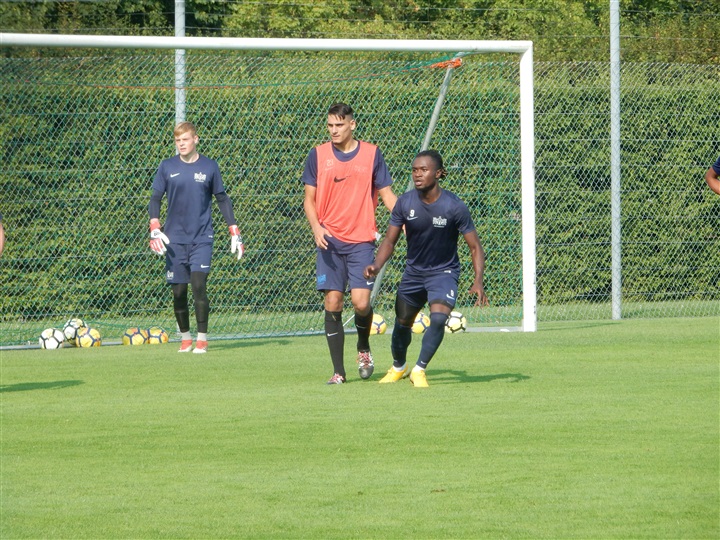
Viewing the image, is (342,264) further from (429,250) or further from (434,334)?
(434,334)

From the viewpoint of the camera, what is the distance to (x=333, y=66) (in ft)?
53.2

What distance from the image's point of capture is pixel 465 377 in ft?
34.7

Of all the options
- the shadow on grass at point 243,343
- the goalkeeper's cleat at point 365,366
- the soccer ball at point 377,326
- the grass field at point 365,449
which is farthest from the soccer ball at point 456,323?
the goalkeeper's cleat at point 365,366

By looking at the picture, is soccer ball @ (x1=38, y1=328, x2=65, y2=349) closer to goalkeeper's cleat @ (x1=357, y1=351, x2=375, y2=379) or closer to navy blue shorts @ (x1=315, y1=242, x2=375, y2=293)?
navy blue shorts @ (x1=315, y1=242, x2=375, y2=293)

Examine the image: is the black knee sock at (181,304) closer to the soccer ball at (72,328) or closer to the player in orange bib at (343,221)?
the soccer ball at (72,328)

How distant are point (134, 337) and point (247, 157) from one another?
107 inches

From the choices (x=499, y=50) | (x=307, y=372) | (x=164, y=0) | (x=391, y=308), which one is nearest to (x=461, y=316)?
(x=391, y=308)

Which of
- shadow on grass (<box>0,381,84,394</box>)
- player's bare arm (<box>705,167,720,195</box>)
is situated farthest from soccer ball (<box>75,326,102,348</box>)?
player's bare arm (<box>705,167,720,195</box>)

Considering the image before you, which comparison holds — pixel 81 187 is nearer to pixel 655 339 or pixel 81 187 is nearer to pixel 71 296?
pixel 71 296

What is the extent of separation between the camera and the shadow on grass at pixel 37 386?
10344mm

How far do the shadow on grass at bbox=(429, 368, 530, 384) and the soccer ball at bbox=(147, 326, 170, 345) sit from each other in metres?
4.57

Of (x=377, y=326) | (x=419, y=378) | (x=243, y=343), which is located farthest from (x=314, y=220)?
(x=377, y=326)

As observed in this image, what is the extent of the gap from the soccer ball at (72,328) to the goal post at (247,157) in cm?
61

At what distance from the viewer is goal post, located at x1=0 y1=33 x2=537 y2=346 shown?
14.7 metres
